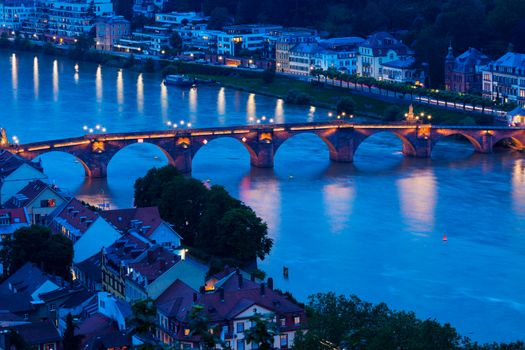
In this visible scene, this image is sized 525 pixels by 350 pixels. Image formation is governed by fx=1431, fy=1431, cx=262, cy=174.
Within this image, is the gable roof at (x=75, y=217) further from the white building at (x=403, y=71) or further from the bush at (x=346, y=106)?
the white building at (x=403, y=71)

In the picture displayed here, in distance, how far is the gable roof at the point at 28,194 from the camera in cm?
3756

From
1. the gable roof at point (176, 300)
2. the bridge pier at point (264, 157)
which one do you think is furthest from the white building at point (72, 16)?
the gable roof at point (176, 300)

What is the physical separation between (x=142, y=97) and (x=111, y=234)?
33155 millimetres

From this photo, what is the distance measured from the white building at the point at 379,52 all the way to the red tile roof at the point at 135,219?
3613 cm

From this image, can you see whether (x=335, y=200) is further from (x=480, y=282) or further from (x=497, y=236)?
(x=480, y=282)

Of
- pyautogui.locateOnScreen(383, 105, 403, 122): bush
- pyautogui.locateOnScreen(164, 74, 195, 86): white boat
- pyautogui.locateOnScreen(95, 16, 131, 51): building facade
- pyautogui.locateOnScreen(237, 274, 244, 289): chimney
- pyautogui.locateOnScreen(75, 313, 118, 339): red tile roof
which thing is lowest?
pyautogui.locateOnScreen(75, 313, 118, 339): red tile roof

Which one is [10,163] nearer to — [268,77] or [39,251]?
[39,251]

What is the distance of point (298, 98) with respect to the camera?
64375mm

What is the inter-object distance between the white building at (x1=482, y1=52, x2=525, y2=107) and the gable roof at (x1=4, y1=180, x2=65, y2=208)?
27118 mm

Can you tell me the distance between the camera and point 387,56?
229 feet

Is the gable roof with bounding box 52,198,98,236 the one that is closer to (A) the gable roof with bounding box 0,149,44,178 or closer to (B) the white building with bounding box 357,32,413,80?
(A) the gable roof with bounding box 0,149,44,178

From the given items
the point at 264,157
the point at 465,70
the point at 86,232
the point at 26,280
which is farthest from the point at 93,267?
the point at 465,70

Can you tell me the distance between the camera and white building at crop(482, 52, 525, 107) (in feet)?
198

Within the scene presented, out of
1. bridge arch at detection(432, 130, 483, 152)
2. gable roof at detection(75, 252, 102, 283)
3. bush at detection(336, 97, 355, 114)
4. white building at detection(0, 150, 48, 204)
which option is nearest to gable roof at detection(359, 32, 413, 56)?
bush at detection(336, 97, 355, 114)
